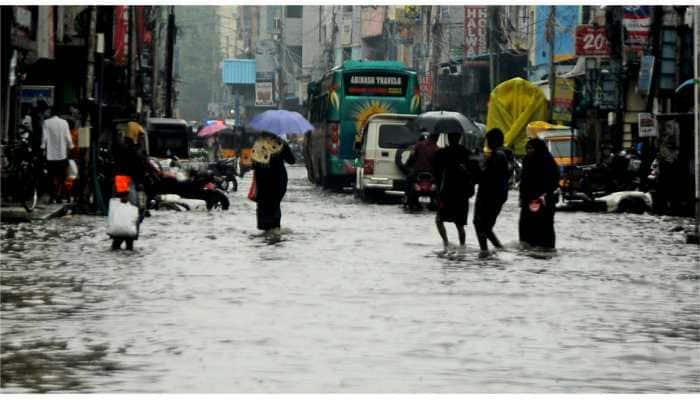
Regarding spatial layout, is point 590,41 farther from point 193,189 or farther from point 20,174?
point 20,174

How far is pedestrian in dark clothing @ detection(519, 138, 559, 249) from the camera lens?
64.1ft

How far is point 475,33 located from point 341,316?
62778 mm

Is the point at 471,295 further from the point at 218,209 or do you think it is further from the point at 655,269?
the point at 218,209

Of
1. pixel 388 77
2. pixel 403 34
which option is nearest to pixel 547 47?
pixel 388 77

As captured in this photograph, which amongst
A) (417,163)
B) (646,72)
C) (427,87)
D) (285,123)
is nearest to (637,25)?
(646,72)

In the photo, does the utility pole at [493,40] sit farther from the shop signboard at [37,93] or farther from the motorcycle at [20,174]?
the motorcycle at [20,174]

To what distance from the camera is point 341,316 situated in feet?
39.8

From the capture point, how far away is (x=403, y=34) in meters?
94.6

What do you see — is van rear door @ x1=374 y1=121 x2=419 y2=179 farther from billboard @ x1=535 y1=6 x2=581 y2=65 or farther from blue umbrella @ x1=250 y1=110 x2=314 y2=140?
billboard @ x1=535 y1=6 x2=581 y2=65

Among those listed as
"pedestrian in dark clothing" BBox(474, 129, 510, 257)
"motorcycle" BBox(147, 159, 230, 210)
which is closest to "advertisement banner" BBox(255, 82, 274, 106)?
"motorcycle" BBox(147, 159, 230, 210)

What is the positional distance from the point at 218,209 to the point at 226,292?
18869 millimetres

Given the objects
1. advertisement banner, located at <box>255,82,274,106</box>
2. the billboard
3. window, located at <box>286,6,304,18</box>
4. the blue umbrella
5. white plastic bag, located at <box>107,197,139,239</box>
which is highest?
window, located at <box>286,6,304,18</box>

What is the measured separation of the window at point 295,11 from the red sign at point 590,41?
91.6 m

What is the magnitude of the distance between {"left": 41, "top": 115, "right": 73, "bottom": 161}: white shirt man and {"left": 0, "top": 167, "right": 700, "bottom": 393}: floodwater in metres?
5.47
